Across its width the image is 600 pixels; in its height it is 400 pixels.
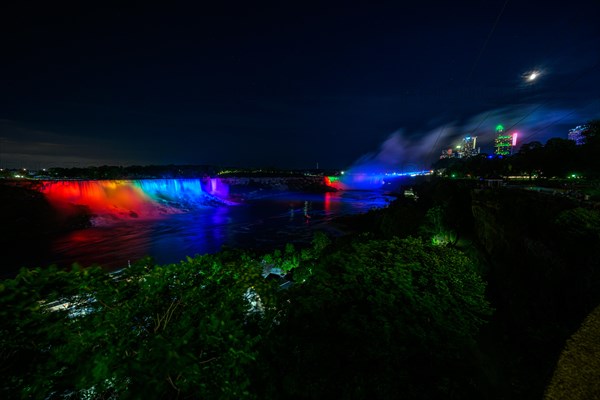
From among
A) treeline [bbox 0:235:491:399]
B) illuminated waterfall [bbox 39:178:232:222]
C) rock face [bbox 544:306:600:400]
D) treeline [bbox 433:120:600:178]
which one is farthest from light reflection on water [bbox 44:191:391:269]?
rock face [bbox 544:306:600:400]

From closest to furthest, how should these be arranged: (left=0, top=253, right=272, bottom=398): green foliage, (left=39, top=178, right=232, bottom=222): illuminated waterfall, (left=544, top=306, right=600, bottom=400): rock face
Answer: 1. (left=0, top=253, right=272, bottom=398): green foliage
2. (left=544, top=306, right=600, bottom=400): rock face
3. (left=39, top=178, right=232, bottom=222): illuminated waterfall

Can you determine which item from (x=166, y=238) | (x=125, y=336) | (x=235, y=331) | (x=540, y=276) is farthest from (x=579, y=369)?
(x=166, y=238)

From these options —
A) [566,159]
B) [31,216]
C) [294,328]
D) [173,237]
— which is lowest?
[173,237]

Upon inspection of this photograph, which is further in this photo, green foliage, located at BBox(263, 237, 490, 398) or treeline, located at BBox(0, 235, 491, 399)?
green foliage, located at BBox(263, 237, 490, 398)

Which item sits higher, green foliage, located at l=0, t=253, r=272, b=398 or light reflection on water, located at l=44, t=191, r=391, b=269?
green foliage, located at l=0, t=253, r=272, b=398

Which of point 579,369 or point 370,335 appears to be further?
point 370,335

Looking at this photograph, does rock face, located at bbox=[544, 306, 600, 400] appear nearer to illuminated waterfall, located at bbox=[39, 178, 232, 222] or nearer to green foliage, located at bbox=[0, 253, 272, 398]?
green foliage, located at bbox=[0, 253, 272, 398]

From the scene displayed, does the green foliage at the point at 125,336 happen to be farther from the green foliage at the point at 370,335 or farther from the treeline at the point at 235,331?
the green foliage at the point at 370,335

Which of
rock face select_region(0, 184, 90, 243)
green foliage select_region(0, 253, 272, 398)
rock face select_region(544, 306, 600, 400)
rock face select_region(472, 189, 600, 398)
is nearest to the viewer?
green foliage select_region(0, 253, 272, 398)

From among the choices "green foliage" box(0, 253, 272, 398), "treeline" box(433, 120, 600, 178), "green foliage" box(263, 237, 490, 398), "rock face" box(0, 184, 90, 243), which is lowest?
"rock face" box(0, 184, 90, 243)

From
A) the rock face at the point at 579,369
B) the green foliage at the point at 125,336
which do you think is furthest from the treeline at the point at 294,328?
the rock face at the point at 579,369

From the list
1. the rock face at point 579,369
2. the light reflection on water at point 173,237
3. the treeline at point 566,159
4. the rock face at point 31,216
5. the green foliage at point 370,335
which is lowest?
the light reflection on water at point 173,237

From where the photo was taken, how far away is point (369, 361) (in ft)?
18.9

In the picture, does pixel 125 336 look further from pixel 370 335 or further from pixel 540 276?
pixel 540 276
